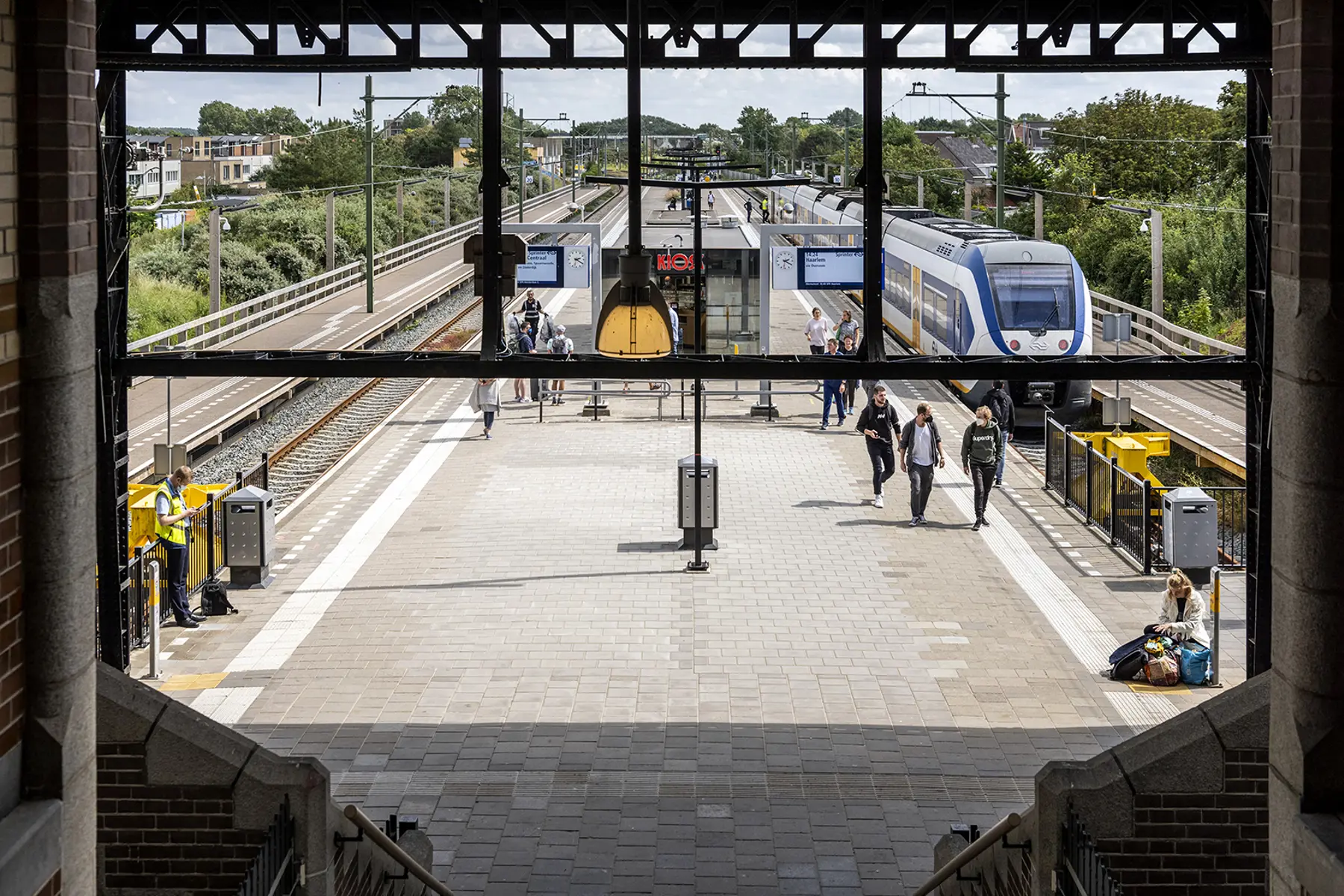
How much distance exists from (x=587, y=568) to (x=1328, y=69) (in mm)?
13563

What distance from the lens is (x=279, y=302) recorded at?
48.0 meters

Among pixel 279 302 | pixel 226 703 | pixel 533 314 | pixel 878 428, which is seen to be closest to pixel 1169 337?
pixel 533 314

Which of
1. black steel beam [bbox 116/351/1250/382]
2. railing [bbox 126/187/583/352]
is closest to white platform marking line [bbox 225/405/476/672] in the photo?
black steel beam [bbox 116/351/1250/382]

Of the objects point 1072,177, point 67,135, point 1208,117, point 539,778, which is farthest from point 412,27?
point 1208,117

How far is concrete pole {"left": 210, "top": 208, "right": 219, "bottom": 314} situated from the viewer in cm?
3531

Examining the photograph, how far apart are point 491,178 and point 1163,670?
21.9 feet

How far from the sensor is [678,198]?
2133 inches

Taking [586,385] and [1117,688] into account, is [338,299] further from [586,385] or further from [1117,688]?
[1117,688]

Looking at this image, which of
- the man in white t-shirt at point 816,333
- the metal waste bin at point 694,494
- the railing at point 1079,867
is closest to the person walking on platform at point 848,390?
the man in white t-shirt at point 816,333

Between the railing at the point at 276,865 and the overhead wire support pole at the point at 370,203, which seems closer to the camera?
the railing at the point at 276,865

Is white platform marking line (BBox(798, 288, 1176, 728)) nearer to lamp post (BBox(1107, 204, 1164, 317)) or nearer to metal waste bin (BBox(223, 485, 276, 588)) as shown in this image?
metal waste bin (BBox(223, 485, 276, 588))

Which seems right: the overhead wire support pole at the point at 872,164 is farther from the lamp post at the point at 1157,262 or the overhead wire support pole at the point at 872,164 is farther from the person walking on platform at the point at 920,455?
the lamp post at the point at 1157,262

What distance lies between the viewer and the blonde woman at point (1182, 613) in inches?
527

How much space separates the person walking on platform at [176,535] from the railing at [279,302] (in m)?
7.85
